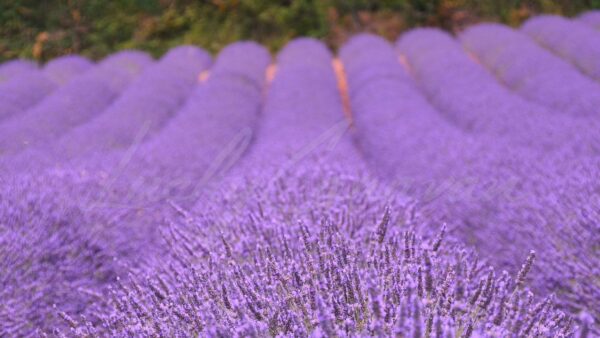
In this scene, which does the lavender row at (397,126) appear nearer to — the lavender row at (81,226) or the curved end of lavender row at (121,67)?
the lavender row at (81,226)

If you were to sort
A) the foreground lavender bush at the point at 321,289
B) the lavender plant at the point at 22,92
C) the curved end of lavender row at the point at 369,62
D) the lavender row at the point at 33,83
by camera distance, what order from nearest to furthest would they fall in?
1. the foreground lavender bush at the point at 321,289
2. the lavender plant at the point at 22,92
3. the lavender row at the point at 33,83
4. the curved end of lavender row at the point at 369,62

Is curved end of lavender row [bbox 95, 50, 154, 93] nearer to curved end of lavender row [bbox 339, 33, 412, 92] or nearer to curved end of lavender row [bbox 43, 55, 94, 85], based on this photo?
curved end of lavender row [bbox 43, 55, 94, 85]

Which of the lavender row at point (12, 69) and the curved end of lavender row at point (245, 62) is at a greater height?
the curved end of lavender row at point (245, 62)

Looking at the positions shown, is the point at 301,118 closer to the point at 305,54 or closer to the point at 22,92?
the point at 305,54

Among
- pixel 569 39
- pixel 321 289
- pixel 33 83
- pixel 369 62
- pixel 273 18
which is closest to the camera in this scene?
pixel 321 289

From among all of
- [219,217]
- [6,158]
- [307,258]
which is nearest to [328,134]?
[219,217]

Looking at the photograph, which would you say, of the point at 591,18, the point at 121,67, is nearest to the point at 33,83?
the point at 121,67

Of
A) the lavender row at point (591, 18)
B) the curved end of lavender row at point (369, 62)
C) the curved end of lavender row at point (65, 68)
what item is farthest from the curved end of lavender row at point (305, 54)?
the lavender row at point (591, 18)

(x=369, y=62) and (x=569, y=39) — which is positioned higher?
(x=569, y=39)
